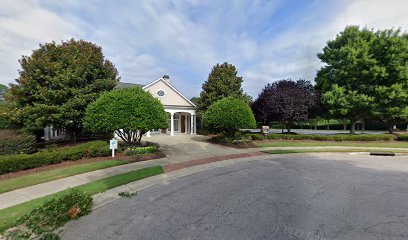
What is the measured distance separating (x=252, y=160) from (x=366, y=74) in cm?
1538

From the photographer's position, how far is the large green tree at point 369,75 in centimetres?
1681

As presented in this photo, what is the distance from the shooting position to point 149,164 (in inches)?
350

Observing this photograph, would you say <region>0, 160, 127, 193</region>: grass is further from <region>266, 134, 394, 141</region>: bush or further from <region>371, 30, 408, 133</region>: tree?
<region>371, 30, 408, 133</region>: tree

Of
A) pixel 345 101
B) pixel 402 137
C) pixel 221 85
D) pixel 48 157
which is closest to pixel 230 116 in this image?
pixel 221 85

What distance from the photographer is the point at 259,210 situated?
14.3ft

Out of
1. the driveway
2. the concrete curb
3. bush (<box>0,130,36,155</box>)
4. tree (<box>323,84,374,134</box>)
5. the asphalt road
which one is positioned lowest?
the asphalt road

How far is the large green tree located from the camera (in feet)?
55.2

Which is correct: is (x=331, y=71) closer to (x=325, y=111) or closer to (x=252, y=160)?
(x=325, y=111)

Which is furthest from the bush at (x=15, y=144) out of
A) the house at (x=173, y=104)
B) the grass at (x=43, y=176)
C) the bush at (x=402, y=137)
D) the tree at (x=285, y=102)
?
the bush at (x=402, y=137)

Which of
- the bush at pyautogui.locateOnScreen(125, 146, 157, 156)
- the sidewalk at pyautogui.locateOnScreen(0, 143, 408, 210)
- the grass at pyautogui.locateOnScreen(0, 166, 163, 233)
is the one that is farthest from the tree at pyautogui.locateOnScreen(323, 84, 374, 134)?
the grass at pyautogui.locateOnScreen(0, 166, 163, 233)

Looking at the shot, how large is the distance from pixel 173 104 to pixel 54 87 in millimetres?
12985

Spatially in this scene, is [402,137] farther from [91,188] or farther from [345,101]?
[91,188]

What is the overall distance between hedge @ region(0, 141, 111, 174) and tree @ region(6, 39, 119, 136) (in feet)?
9.10

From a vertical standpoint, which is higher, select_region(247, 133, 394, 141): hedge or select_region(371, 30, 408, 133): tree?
select_region(371, 30, 408, 133): tree
